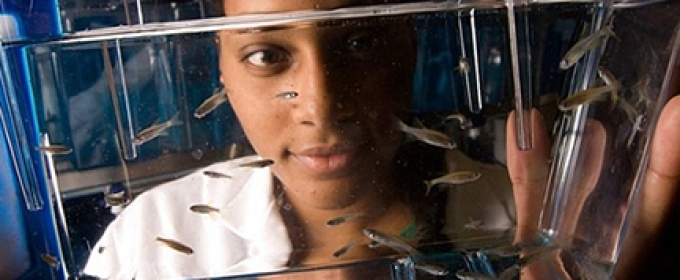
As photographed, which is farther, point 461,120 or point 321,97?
point 461,120

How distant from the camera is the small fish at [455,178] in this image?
1.55 m

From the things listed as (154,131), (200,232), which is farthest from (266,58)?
(200,232)

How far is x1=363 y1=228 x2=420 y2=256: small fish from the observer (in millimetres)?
1565

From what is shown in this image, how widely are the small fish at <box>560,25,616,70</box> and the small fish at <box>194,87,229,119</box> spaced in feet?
2.77

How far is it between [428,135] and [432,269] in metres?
0.35

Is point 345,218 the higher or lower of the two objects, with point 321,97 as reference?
lower

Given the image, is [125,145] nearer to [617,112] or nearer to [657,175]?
[617,112]

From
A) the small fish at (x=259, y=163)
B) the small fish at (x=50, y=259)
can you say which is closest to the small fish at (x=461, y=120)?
the small fish at (x=259, y=163)

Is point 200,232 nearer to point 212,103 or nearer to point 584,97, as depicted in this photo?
point 212,103

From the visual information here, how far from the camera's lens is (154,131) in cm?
159

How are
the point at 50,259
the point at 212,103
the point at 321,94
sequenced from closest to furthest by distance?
the point at 321,94
the point at 212,103
the point at 50,259

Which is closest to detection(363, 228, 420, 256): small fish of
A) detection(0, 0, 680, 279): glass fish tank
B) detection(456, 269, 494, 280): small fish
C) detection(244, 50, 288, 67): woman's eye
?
detection(0, 0, 680, 279): glass fish tank

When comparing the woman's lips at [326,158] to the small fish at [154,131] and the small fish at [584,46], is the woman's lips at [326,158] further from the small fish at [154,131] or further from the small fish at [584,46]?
the small fish at [584,46]

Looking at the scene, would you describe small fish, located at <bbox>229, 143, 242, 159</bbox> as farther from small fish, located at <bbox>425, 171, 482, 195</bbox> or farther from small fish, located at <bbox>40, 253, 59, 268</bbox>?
small fish, located at <bbox>40, 253, 59, 268</bbox>
